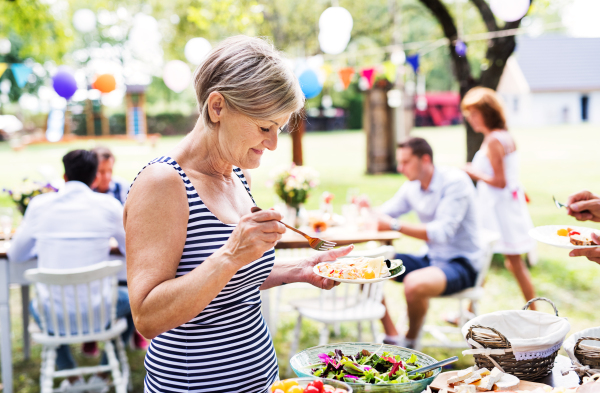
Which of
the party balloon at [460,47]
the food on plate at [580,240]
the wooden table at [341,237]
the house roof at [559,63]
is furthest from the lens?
the house roof at [559,63]

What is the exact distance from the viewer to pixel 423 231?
12.4 ft

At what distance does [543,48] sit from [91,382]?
1217 inches

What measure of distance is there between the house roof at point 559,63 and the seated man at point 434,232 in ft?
89.7

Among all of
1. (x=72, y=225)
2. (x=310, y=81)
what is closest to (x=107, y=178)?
(x=72, y=225)

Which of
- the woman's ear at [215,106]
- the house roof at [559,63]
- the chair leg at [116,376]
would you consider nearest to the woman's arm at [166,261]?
the woman's ear at [215,106]

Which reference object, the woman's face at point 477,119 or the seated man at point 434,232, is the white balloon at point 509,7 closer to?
the woman's face at point 477,119

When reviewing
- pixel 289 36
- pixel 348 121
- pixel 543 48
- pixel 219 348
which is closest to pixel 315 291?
pixel 219 348

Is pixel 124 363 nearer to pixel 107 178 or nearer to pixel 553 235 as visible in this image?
pixel 107 178

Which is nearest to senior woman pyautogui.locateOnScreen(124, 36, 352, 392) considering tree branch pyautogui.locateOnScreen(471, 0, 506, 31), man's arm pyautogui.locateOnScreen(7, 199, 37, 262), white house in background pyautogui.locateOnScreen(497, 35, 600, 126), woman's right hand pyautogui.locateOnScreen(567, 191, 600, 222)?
woman's right hand pyautogui.locateOnScreen(567, 191, 600, 222)

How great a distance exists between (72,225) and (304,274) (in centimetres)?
207

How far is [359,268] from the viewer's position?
1.80m

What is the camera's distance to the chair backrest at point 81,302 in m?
3.14

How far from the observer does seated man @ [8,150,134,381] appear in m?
3.31

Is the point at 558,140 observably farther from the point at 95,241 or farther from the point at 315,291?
the point at 95,241
